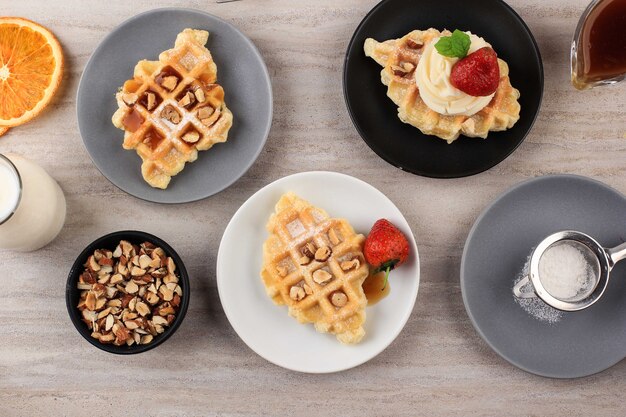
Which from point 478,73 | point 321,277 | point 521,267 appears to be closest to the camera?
point 478,73

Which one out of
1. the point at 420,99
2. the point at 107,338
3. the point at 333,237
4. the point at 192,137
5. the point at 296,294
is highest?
the point at 420,99

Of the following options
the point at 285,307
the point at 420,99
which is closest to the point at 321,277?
the point at 285,307

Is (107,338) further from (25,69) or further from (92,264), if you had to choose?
(25,69)

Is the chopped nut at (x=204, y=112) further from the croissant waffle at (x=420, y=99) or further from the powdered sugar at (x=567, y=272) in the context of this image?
the powdered sugar at (x=567, y=272)

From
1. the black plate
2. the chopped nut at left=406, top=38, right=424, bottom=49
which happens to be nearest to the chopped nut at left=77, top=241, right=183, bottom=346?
the black plate

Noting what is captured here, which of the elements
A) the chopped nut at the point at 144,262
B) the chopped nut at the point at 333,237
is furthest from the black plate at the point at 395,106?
the chopped nut at the point at 144,262

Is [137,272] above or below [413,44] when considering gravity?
below

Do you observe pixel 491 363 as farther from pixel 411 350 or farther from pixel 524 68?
pixel 524 68
